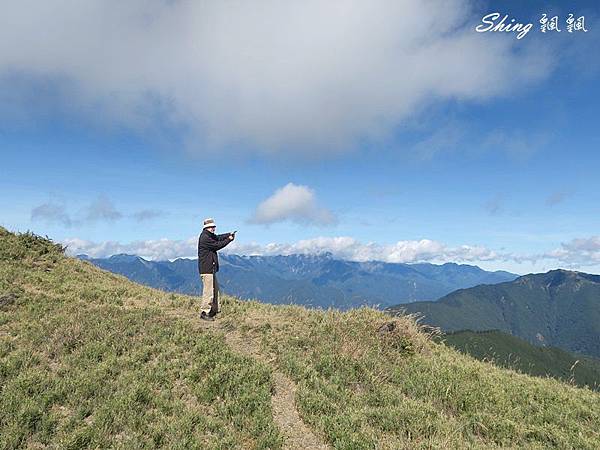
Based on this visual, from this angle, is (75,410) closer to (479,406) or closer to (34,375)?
(34,375)

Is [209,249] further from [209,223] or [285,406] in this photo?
[285,406]

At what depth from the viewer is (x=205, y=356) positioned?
12.1m

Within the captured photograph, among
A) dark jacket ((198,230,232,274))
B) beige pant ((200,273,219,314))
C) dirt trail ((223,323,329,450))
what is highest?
dark jacket ((198,230,232,274))

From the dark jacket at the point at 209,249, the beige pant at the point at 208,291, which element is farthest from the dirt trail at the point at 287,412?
the dark jacket at the point at 209,249

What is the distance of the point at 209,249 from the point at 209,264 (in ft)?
2.03

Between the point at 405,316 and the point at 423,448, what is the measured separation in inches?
345

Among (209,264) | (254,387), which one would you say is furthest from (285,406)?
(209,264)

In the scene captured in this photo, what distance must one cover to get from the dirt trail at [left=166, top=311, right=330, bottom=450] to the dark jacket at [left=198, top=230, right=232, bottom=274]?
9.95ft

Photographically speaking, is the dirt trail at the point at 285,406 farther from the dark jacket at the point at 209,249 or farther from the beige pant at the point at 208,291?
the dark jacket at the point at 209,249

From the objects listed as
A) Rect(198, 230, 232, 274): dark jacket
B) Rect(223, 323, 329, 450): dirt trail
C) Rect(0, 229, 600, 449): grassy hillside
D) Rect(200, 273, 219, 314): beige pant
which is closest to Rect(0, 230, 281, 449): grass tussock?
Rect(0, 229, 600, 449): grassy hillside

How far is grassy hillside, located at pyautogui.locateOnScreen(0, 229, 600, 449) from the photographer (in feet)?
29.6

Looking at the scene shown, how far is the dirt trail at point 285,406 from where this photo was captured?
8898 mm

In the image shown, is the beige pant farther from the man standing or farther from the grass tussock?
the grass tussock

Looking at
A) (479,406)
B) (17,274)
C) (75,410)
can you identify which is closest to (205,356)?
(75,410)
